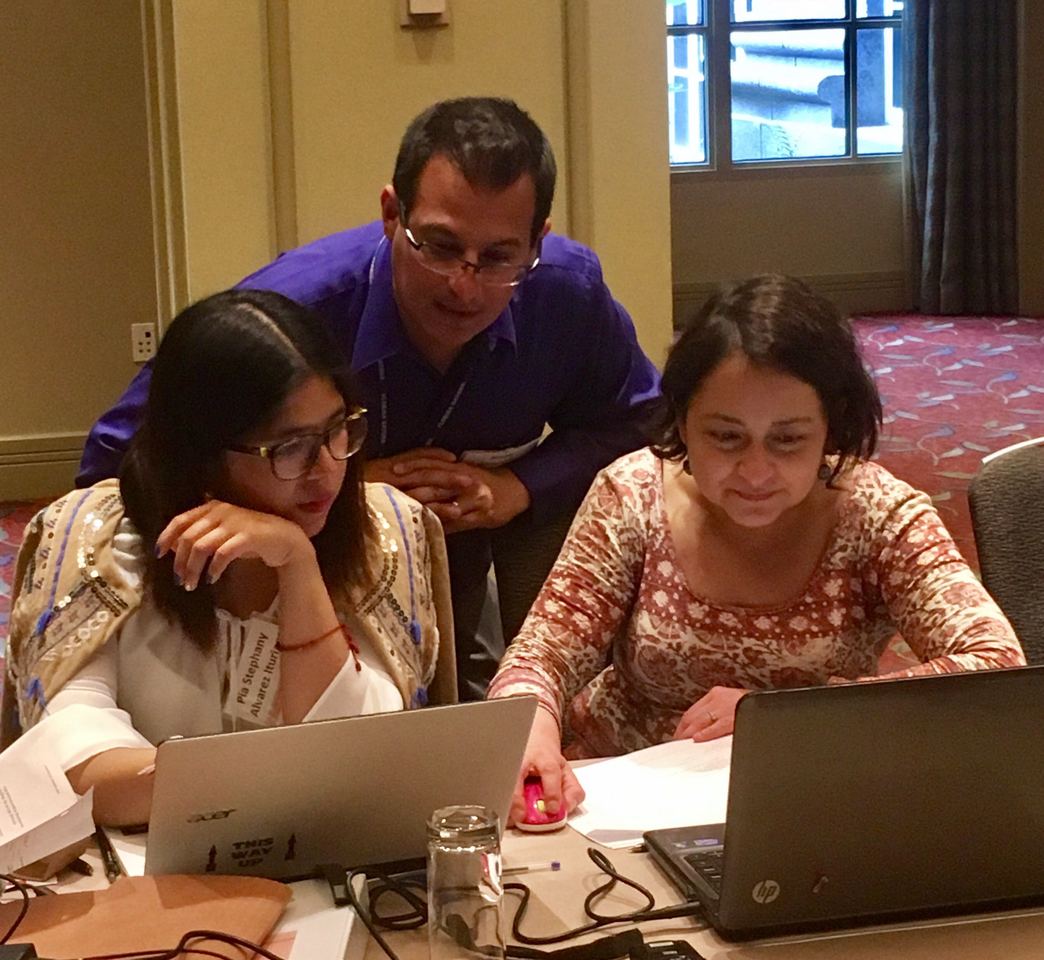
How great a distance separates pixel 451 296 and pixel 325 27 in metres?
1.06

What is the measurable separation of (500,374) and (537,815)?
3.00ft

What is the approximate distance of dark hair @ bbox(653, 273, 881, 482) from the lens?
1717mm

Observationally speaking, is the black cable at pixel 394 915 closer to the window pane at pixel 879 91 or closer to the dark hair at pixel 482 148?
the dark hair at pixel 482 148

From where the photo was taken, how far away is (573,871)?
4.03 ft

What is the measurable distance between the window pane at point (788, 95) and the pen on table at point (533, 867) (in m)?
7.96

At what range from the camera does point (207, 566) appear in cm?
148

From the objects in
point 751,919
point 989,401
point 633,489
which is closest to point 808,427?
point 633,489

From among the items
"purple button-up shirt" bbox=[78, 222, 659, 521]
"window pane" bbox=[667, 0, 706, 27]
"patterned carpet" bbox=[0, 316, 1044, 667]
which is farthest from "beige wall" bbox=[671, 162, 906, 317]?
"purple button-up shirt" bbox=[78, 222, 659, 521]

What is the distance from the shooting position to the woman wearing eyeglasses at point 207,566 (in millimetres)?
1545

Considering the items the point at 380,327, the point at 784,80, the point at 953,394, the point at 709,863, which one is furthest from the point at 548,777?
the point at 784,80

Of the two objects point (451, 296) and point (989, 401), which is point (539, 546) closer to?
point (451, 296)

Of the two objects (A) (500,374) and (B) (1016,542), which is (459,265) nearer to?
(A) (500,374)

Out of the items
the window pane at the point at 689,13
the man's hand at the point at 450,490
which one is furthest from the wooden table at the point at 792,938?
the window pane at the point at 689,13

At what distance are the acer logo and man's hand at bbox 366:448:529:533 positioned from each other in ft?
2.91
